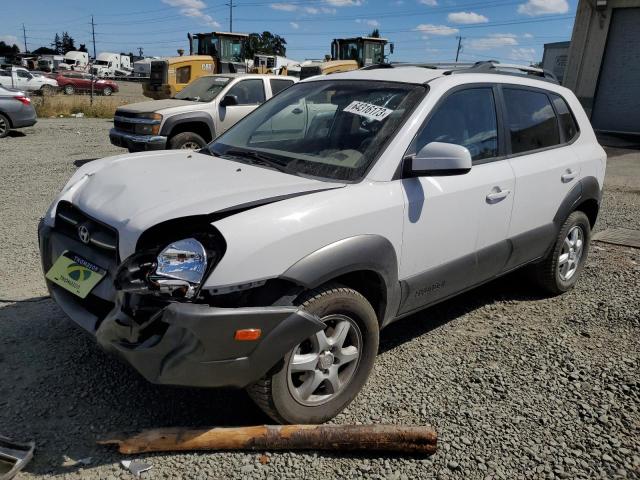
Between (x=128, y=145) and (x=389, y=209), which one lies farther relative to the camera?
(x=128, y=145)

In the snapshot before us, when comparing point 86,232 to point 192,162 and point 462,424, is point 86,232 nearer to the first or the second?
point 192,162

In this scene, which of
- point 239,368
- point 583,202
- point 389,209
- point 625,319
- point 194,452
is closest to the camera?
point 239,368

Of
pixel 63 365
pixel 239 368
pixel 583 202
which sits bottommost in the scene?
pixel 63 365

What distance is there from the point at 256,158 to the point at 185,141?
6.98 m

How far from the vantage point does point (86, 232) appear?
277cm

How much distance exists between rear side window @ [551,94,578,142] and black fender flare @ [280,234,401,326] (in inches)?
92.5

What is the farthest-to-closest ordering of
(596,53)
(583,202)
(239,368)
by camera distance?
(596,53), (583,202), (239,368)

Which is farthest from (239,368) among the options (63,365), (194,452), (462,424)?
(63,365)

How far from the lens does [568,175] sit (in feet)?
14.0

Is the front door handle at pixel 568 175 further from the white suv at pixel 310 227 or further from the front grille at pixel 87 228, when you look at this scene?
the front grille at pixel 87 228

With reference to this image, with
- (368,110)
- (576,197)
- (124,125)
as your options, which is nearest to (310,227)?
(368,110)

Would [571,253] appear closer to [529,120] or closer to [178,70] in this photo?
[529,120]

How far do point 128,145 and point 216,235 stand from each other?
8079 mm

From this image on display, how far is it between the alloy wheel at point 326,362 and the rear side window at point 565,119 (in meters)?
2.71
